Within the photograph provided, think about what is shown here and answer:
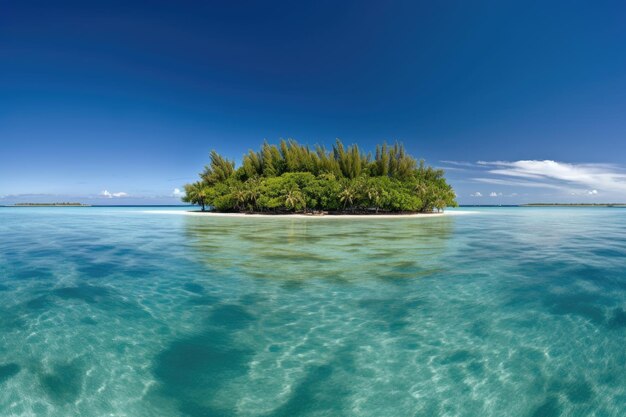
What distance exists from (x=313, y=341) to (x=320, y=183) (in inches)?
1575

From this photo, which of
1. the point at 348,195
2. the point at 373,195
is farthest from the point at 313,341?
the point at 373,195

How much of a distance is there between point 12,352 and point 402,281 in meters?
7.13

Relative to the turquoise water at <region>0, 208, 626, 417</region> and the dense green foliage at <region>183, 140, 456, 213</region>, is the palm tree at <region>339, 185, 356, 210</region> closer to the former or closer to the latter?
the dense green foliage at <region>183, 140, 456, 213</region>

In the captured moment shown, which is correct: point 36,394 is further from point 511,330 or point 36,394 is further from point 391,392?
point 511,330

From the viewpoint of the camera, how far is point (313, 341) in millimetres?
4879

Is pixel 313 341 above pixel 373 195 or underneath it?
underneath

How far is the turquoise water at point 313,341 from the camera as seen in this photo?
358 centimetres

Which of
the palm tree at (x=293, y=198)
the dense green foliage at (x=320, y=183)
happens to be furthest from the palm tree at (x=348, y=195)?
the palm tree at (x=293, y=198)

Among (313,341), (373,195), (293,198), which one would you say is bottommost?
(313,341)

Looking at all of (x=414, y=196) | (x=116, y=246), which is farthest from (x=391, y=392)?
(x=414, y=196)

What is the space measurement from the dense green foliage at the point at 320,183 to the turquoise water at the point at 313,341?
1314 inches

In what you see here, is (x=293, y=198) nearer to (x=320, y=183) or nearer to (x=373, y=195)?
(x=320, y=183)

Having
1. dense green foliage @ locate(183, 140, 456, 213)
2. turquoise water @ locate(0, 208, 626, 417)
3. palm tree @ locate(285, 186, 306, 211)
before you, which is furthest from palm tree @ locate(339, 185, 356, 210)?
turquoise water @ locate(0, 208, 626, 417)

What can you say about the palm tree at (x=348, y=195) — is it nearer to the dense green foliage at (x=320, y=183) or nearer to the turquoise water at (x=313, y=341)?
the dense green foliage at (x=320, y=183)
